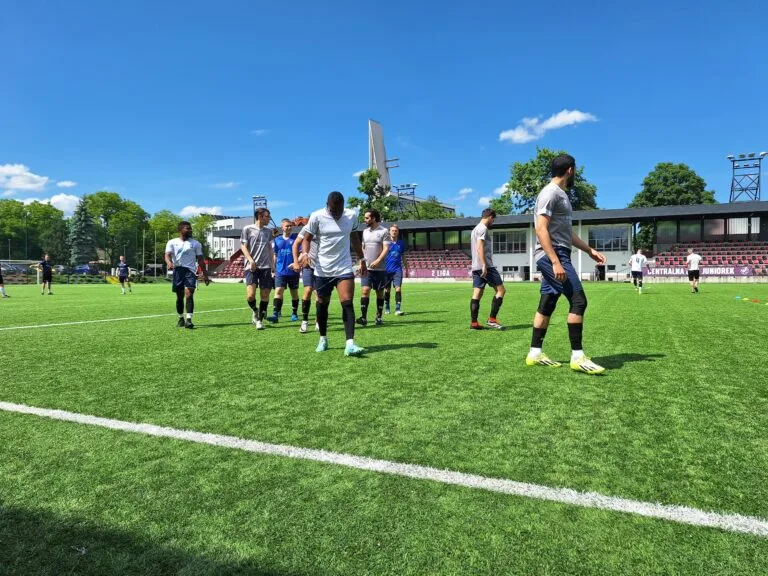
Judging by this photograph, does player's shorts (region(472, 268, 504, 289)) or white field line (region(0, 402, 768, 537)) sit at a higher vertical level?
player's shorts (region(472, 268, 504, 289))

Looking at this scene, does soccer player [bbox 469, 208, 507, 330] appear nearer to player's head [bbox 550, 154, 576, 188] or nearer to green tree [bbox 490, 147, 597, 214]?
player's head [bbox 550, 154, 576, 188]

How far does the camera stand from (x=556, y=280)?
4.86 meters

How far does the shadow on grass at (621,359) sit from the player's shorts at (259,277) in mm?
5822

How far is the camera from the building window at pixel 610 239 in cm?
4853

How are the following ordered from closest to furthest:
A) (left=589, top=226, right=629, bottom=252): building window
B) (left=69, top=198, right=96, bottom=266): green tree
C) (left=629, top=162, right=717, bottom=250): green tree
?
1. (left=589, top=226, right=629, bottom=252): building window
2. (left=629, top=162, right=717, bottom=250): green tree
3. (left=69, top=198, right=96, bottom=266): green tree

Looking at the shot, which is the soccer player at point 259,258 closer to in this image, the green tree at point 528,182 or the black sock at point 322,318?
the black sock at point 322,318

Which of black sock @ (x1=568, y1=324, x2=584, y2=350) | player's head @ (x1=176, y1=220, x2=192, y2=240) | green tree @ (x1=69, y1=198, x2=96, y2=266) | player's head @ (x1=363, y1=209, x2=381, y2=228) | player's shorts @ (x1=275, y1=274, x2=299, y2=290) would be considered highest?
green tree @ (x1=69, y1=198, x2=96, y2=266)

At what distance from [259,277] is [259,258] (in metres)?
0.35

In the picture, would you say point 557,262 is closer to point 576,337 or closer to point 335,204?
point 576,337

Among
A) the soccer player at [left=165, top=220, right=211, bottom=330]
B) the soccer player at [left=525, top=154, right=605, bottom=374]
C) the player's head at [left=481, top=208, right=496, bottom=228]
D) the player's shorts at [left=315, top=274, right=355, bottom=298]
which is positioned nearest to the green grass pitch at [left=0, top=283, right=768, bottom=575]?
the soccer player at [left=525, top=154, right=605, bottom=374]

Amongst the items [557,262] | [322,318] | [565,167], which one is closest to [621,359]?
[557,262]

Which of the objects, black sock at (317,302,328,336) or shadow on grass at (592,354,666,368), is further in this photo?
black sock at (317,302,328,336)

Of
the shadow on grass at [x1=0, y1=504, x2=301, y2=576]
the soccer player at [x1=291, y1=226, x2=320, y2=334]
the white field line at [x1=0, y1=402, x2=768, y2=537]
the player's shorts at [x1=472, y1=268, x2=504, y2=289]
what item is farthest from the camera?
the player's shorts at [x1=472, y1=268, x2=504, y2=289]

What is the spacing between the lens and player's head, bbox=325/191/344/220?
5953 millimetres
